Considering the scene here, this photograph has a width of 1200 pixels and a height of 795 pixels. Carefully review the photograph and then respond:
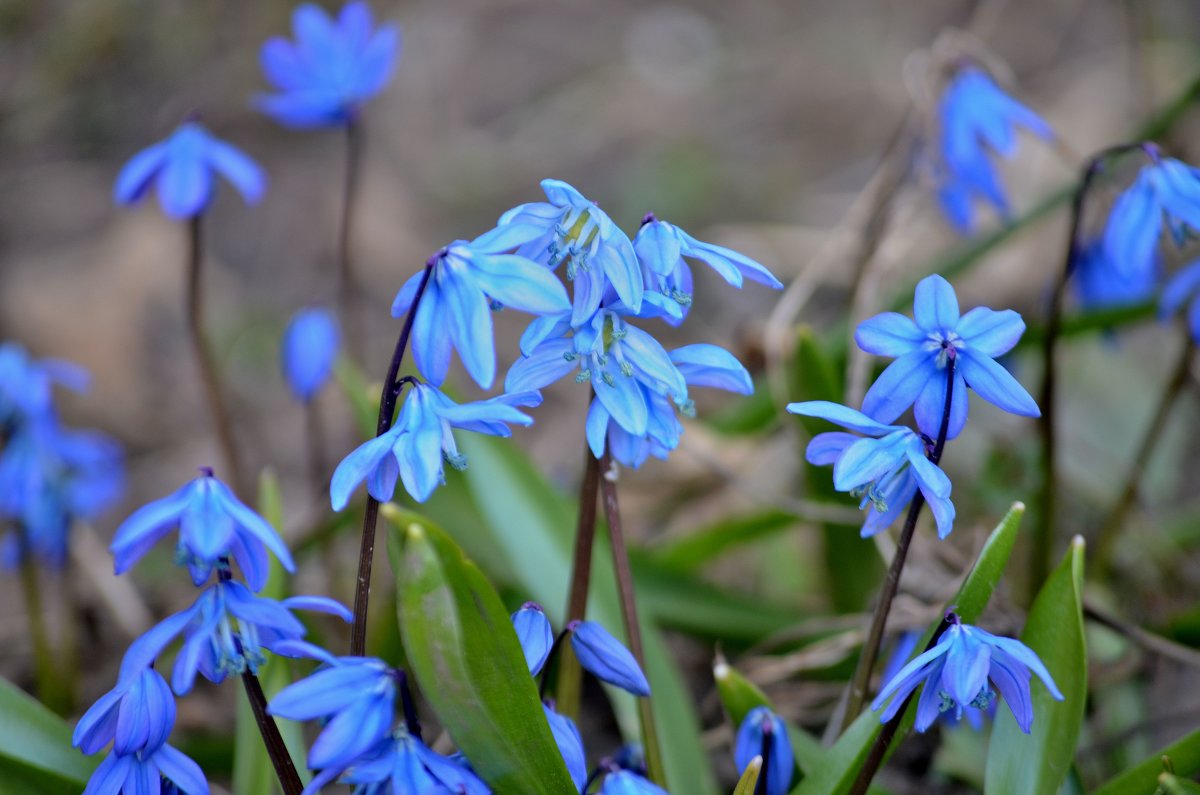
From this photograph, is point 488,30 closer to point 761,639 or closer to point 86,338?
point 86,338

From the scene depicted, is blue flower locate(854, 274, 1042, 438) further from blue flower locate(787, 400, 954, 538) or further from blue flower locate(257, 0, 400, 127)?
blue flower locate(257, 0, 400, 127)

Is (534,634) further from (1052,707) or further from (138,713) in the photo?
(1052,707)

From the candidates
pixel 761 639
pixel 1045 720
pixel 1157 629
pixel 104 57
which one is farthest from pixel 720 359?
pixel 104 57

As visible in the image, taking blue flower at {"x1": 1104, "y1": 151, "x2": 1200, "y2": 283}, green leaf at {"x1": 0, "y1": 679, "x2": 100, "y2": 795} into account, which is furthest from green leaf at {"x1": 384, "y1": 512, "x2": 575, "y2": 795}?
blue flower at {"x1": 1104, "y1": 151, "x2": 1200, "y2": 283}

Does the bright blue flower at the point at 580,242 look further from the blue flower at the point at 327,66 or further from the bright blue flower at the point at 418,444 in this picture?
the blue flower at the point at 327,66

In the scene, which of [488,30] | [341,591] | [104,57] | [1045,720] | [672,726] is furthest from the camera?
[488,30]
